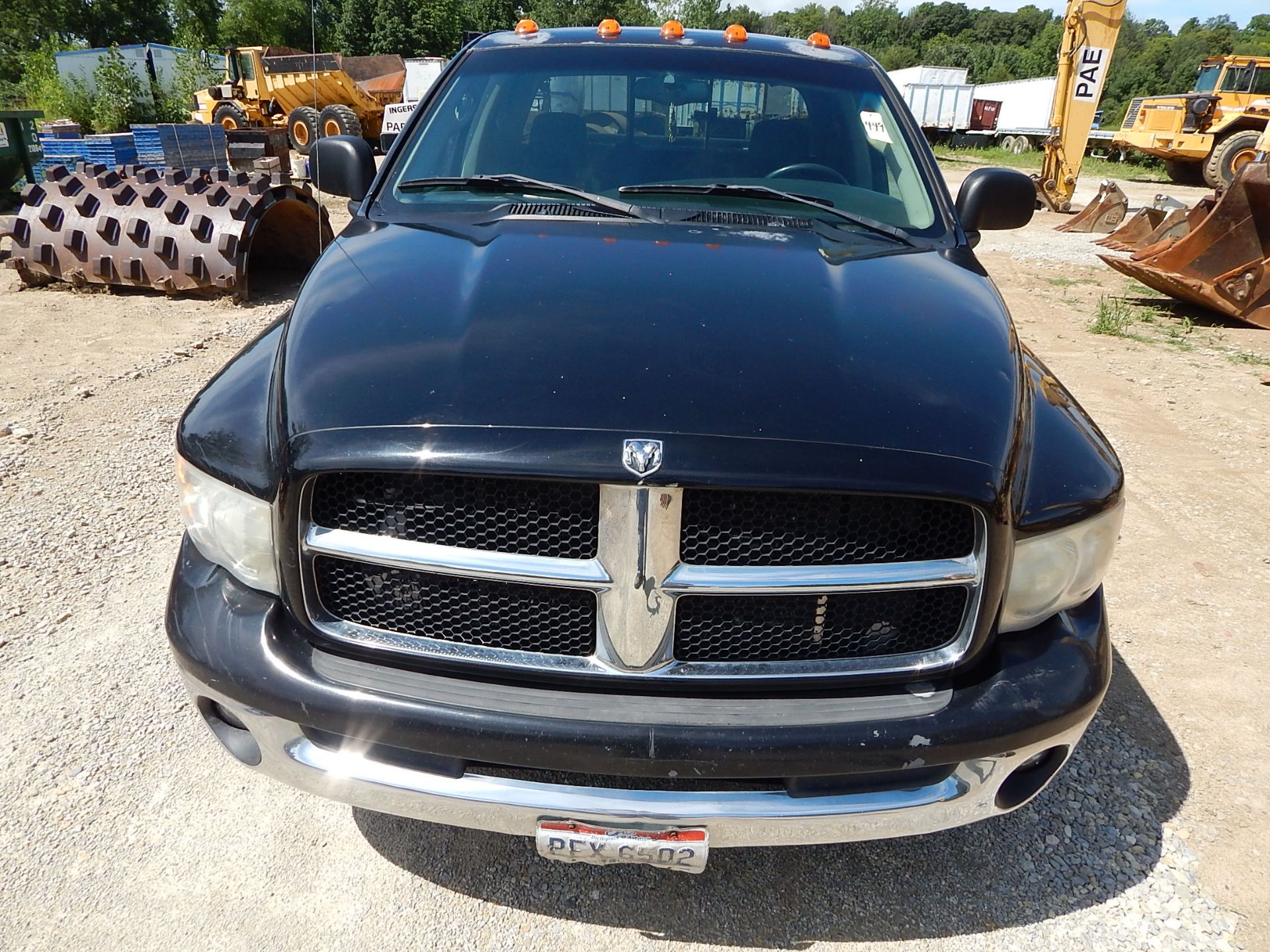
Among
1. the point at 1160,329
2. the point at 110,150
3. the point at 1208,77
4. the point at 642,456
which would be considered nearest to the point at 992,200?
the point at 642,456

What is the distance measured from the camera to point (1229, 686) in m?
2.92

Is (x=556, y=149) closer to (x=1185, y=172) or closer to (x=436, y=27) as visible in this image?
(x=1185, y=172)

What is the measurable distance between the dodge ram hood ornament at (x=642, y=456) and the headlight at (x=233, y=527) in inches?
26.6

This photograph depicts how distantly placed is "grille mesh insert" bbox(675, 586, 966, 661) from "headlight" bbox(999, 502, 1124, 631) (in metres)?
0.13

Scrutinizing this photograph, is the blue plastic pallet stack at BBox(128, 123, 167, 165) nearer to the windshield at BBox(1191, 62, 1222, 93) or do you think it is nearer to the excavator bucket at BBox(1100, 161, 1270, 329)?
the excavator bucket at BBox(1100, 161, 1270, 329)

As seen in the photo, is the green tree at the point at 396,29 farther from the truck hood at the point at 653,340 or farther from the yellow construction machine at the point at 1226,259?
the truck hood at the point at 653,340

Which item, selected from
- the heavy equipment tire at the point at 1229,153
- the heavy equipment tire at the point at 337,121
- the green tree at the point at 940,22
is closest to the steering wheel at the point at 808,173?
the heavy equipment tire at the point at 337,121

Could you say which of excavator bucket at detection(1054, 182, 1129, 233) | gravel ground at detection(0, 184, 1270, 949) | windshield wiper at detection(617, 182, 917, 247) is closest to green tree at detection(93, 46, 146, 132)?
excavator bucket at detection(1054, 182, 1129, 233)

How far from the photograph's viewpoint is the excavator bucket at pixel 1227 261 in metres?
7.46

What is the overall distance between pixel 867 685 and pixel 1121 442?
13.5ft

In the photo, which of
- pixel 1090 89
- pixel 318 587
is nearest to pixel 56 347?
pixel 318 587

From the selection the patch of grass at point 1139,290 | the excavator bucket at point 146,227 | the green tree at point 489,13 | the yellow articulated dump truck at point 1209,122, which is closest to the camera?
the excavator bucket at point 146,227

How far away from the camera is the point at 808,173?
2.84m

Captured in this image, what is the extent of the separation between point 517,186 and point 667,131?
570 mm
